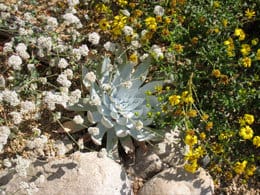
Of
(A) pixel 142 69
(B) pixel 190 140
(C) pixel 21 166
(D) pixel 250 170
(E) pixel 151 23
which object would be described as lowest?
(D) pixel 250 170

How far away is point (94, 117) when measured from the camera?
3646 millimetres

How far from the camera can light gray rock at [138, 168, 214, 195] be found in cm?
350

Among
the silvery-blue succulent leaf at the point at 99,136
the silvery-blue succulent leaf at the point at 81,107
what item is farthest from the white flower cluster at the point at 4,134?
the silvery-blue succulent leaf at the point at 99,136

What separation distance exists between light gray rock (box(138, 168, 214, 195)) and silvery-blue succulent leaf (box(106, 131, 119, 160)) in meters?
0.32

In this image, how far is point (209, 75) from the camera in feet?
12.6

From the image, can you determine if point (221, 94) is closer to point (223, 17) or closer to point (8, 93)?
point (223, 17)

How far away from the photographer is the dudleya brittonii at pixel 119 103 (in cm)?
361

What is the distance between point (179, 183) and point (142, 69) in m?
0.93

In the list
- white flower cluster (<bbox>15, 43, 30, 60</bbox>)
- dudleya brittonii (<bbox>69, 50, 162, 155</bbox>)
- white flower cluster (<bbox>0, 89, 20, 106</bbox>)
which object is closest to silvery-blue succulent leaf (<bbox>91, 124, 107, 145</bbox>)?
dudleya brittonii (<bbox>69, 50, 162, 155</bbox>)

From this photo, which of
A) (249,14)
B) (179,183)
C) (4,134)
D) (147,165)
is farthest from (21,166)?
(249,14)

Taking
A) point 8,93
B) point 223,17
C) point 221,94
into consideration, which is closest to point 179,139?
Result: point 221,94

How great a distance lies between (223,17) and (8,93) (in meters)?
1.78

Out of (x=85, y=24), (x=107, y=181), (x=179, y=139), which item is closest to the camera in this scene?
(x=107, y=181)

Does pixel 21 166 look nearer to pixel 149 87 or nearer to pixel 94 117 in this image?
pixel 94 117
